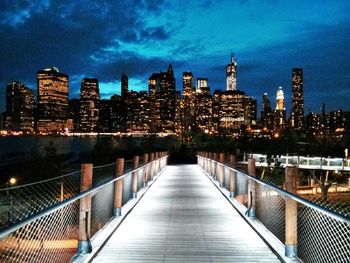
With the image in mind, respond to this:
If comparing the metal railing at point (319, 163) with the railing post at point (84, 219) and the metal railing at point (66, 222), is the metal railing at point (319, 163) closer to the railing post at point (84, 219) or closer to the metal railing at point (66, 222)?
the metal railing at point (66, 222)

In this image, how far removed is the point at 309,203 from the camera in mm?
5246

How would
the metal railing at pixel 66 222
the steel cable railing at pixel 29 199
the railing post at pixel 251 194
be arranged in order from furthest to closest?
the steel cable railing at pixel 29 199
the railing post at pixel 251 194
the metal railing at pixel 66 222

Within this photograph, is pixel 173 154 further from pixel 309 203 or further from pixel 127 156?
pixel 309 203

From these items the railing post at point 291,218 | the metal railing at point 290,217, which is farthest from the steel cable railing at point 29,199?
the railing post at point 291,218

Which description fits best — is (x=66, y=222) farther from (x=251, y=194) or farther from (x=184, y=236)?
(x=251, y=194)

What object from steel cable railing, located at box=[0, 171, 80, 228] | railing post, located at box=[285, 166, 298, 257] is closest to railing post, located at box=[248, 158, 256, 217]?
railing post, located at box=[285, 166, 298, 257]

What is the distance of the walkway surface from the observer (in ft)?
21.8

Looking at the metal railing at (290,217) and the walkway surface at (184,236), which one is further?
the walkway surface at (184,236)

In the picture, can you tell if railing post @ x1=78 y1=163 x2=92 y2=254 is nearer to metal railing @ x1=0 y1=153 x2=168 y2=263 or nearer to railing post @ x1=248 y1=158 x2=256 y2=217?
metal railing @ x1=0 y1=153 x2=168 y2=263

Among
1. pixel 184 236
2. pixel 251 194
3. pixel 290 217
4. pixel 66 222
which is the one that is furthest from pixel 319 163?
pixel 290 217

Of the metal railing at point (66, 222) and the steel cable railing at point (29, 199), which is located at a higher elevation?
the metal railing at point (66, 222)

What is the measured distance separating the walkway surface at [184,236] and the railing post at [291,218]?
0.26 metres

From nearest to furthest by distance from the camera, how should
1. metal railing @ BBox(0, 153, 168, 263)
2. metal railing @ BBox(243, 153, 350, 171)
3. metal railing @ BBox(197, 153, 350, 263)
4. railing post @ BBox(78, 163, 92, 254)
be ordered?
metal railing @ BBox(0, 153, 168, 263) → metal railing @ BBox(197, 153, 350, 263) → railing post @ BBox(78, 163, 92, 254) → metal railing @ BBox(243, 153, 350, 171)

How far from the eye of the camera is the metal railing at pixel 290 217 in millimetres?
6426
